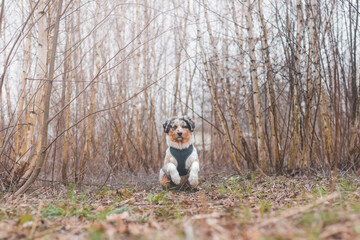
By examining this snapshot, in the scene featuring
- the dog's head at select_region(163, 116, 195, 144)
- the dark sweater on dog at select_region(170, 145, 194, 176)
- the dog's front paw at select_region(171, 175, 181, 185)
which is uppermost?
the dog's head at select_region(163, 116, 195, 144)

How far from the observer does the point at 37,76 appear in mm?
3723

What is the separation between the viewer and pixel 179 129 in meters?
4.05

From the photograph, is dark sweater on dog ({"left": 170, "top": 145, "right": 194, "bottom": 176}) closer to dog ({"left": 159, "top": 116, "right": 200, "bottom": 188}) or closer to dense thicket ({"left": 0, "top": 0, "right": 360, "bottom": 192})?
dog ({"left": 159, "top": 116, "right": 200, "bottom": 188})

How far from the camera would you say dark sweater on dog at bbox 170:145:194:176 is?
406cm

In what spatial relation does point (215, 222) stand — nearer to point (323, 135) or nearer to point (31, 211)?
point (31, 211)

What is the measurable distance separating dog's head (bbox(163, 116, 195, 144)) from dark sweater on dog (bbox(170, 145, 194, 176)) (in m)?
0.12

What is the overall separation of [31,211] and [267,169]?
3523mm

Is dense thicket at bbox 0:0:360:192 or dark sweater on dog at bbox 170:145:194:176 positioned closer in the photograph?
dense thicket at bbox 0:0:360:192

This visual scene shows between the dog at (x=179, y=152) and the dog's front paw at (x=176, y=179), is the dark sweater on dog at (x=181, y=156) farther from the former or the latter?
the dog's front paw at (x=176, y=179)

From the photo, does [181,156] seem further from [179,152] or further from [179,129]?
[179,129]

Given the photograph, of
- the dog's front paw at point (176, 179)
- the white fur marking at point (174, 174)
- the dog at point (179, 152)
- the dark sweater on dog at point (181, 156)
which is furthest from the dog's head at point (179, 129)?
the dog's front paw at point (176, 179)

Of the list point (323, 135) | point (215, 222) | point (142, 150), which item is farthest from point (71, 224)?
point (142, 150)

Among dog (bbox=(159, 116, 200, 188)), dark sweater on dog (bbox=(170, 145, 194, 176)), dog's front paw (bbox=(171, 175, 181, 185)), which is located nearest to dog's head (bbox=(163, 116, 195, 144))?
dog (bbox=(159, 116, 200, 188))

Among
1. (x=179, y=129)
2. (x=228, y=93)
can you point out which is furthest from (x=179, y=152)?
(x=228, y=93)
